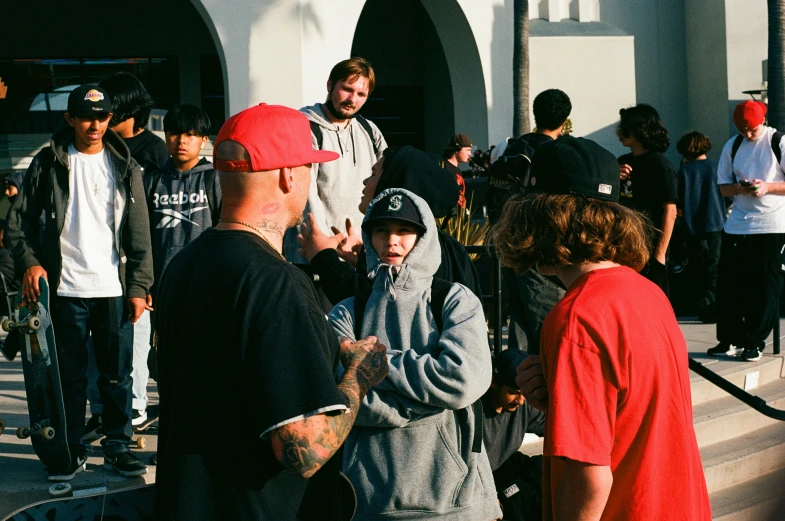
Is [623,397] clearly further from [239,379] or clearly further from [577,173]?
[239,379]

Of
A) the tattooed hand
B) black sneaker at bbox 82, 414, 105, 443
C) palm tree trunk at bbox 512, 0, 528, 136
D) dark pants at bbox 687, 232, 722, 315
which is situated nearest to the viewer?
the tattooed hand

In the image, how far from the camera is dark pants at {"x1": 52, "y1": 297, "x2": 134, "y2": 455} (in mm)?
4910

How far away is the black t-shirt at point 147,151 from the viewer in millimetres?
5676

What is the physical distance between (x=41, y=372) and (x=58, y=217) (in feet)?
2.59

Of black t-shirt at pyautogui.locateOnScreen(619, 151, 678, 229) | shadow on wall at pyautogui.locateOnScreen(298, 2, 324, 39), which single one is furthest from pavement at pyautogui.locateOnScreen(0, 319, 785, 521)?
shadow on wall at pyautogui.locateOnScreen(298, 2, 324, 39)

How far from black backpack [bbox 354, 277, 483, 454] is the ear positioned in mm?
1506

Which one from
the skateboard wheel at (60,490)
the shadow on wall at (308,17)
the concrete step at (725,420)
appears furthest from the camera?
the shadow on wall at (308,17)

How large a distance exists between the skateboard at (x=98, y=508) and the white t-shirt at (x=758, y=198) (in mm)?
6319

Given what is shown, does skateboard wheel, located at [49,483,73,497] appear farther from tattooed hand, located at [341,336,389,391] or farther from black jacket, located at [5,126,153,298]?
tattooed hand, located at [341,336,389,391]

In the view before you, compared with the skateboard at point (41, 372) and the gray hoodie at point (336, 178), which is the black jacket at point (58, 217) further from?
the gray hoodie at point (336, 178)

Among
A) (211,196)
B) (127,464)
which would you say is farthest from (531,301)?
(127,464)

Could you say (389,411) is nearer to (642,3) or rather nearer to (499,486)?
→ (499,486)

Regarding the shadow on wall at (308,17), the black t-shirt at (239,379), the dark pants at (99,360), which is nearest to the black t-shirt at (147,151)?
the dark pants at (99,360)

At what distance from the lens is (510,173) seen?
582 centimetres
